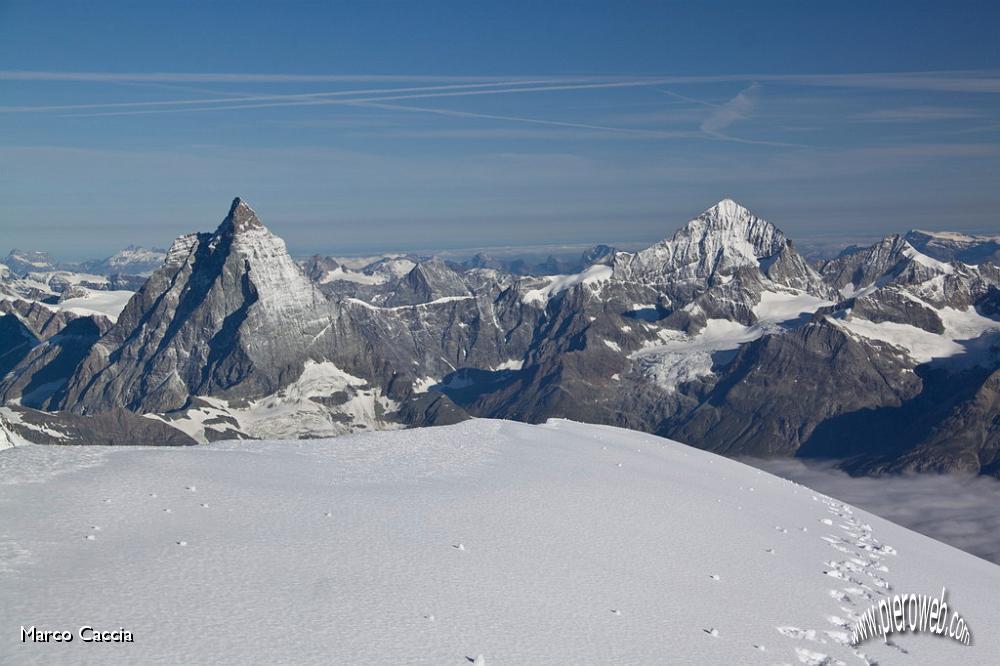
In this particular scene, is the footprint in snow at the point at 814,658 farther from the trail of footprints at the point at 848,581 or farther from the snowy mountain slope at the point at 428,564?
the snowy mountain slope at the point at 428,564

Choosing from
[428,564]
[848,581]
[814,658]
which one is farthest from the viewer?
[848,581]

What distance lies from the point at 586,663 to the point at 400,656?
7399 millimetres

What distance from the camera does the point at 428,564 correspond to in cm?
4406

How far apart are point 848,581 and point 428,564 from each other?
986 inches

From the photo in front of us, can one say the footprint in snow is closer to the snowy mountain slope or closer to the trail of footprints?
the trail of footprints

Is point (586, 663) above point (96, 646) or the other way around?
the other way around

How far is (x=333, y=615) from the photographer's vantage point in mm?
37406

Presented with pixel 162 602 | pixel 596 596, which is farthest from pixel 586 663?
pixel 162 602

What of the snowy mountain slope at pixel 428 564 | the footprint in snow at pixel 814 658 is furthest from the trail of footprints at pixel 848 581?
the snowy mountain slope at pixel 428 564

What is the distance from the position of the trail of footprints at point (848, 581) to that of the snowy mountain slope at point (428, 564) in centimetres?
22

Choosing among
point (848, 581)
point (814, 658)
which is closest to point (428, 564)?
point (814, 658)

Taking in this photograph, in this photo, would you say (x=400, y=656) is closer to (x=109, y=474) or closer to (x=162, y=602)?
(x=162, y=602)

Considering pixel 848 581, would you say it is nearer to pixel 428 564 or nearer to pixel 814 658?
pixel 814 658

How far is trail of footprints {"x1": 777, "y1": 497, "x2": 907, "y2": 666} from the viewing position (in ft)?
139
